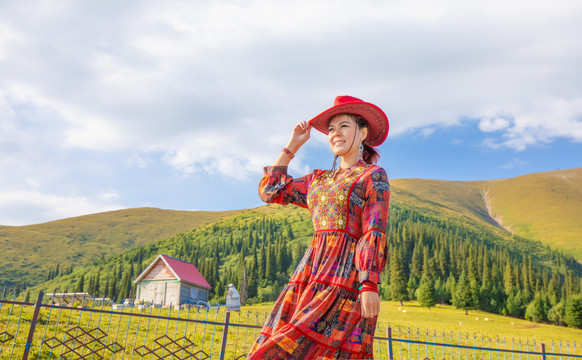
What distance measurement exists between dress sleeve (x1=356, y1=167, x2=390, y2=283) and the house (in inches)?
1334

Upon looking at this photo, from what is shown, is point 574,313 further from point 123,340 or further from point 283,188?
point 283,188

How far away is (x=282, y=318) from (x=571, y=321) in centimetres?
7280

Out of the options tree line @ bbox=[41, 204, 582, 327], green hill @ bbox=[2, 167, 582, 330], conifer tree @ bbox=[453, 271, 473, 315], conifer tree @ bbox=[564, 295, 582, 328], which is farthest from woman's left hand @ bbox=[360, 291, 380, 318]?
conifer tree @ bbox=[453, 271, 473, 315]

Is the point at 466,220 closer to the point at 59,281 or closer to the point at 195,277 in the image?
the point at 59,281

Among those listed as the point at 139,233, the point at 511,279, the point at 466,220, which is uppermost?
the point at 466,220

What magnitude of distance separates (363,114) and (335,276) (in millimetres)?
1466

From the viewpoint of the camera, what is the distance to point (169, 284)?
116 ft

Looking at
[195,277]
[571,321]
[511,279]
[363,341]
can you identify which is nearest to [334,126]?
[363,341]

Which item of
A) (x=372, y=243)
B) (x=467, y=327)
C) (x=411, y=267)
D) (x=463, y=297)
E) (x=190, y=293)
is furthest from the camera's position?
(x=411, y=267)

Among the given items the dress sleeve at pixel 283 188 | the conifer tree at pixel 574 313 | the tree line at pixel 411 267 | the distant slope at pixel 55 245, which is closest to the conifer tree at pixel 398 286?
the tree line at pixel 411 267

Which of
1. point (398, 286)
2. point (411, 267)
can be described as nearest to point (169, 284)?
point (398, 286)

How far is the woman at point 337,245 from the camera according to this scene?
2.79 meters

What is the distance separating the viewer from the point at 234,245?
136375 millimetres

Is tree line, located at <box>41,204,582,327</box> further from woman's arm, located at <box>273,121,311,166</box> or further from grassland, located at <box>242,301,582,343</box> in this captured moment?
woman's arm, located at <box>273,121,311,166</box>
